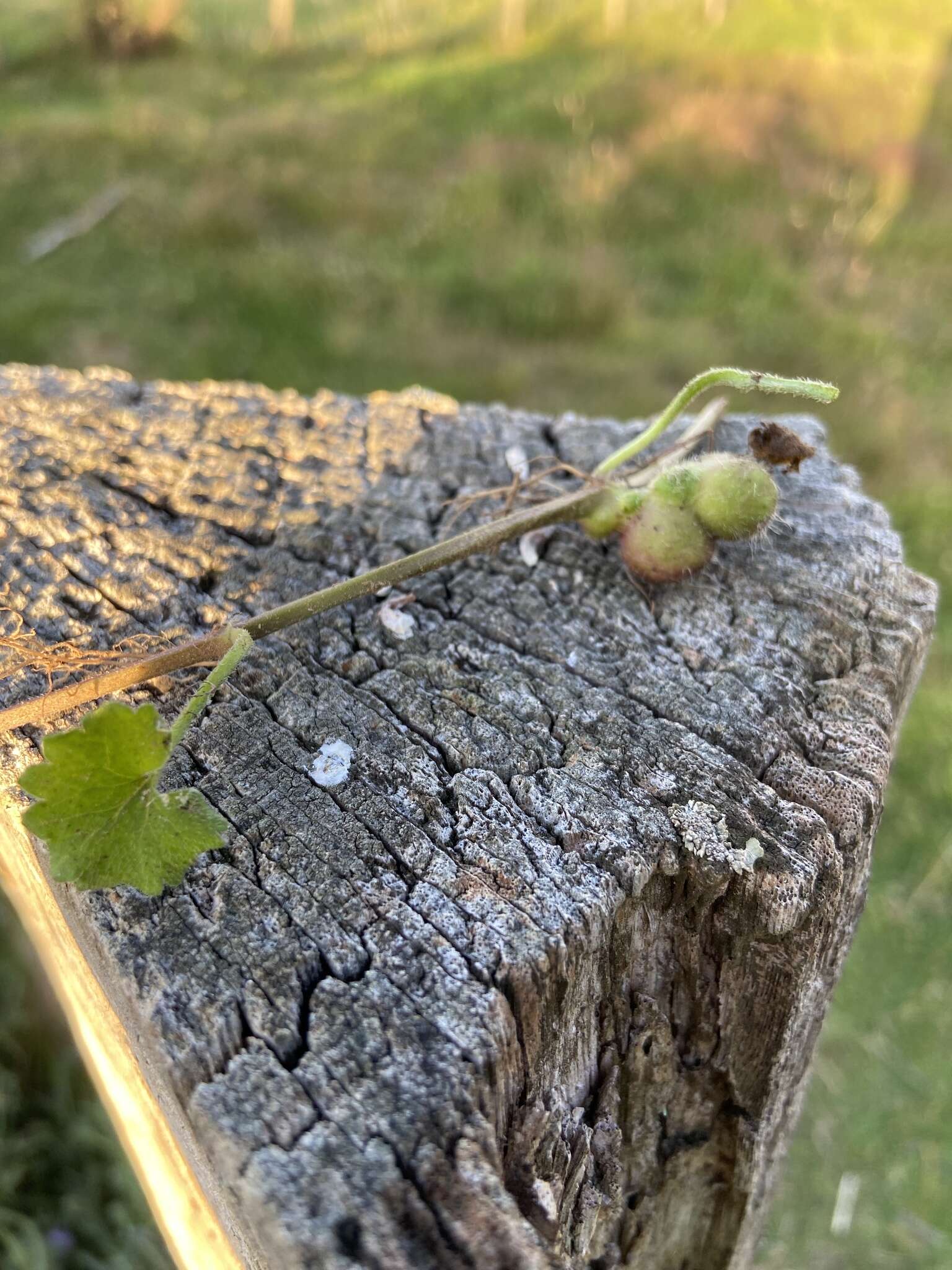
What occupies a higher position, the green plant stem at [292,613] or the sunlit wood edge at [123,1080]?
the green plant stem at [292,613]

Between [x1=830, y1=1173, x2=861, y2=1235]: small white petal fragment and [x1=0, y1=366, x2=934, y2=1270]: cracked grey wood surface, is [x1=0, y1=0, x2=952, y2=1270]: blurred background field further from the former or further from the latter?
[x1=0, y1=366, x2=934, y2=1270]: cracked grey wood surface

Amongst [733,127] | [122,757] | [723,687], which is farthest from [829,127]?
[122,757]

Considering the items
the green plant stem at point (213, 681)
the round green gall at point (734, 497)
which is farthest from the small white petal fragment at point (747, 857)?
the green plant stem at point (213, 681)

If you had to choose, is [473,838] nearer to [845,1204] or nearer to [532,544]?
[532,544]

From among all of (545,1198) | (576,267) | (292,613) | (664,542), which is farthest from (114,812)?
(576,267)

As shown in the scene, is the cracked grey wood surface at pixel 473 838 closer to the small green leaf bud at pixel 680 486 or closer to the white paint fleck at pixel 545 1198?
the white paint fleck at pixel 545 1198

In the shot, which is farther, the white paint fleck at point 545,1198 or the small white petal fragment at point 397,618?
the small white petal fragment at point 397,618
